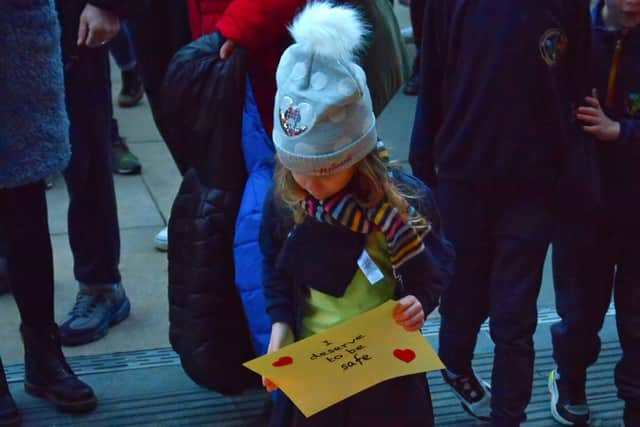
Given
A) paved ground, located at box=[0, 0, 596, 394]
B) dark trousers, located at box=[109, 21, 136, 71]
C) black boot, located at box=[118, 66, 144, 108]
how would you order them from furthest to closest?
black boot, located at box=[118, 66, 144, 108] < dark trousers, located at box=[109, 21, 136, 71] < paved ground, located at box=[0, 0, 596, 394]

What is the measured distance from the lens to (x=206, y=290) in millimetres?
2916

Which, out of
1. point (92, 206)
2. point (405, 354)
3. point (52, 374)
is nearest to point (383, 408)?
point (405, 354)

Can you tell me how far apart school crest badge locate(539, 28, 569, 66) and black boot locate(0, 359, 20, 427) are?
1915mm

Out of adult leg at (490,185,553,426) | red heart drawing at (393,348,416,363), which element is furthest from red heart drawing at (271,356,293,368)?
adult leg at (490,185,553,426)

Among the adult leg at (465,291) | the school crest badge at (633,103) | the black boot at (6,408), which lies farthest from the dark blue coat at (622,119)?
the black boot at (6,408)

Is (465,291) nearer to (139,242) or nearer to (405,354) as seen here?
(405,354)

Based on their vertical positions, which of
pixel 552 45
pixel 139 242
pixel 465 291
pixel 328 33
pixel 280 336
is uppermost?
pixel 328 33

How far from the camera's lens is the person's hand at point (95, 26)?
3.44 metres

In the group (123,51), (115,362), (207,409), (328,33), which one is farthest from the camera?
(123,51)

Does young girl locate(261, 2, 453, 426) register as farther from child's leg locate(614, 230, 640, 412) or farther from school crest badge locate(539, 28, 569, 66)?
child's leg locate(614, 230, 640, 412)

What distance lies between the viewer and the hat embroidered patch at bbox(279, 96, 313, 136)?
2145 mm

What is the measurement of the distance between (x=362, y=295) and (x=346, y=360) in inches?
8.5

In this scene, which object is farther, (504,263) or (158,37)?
(158,37)

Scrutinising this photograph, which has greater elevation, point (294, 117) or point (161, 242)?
point (294, 117)
